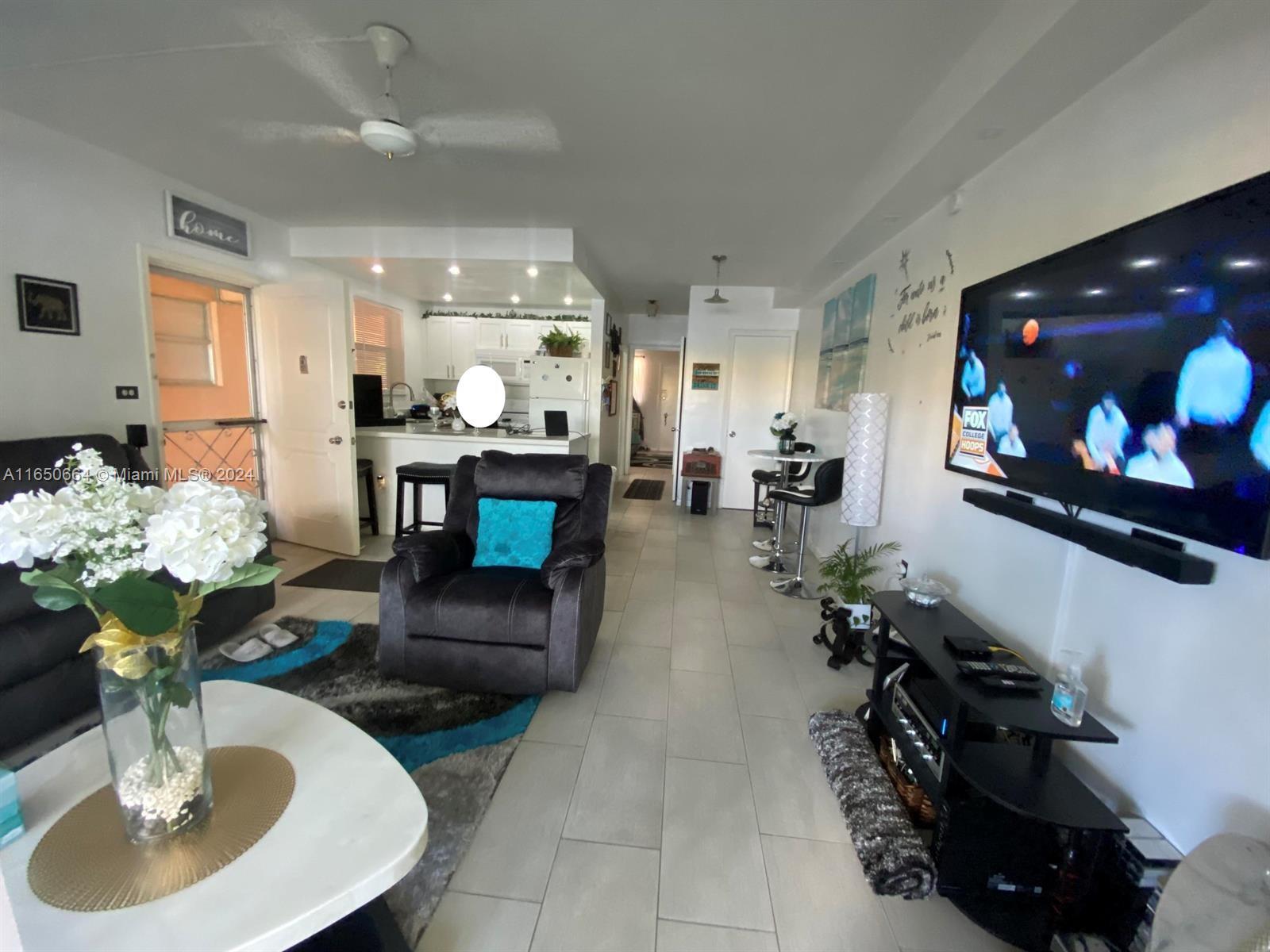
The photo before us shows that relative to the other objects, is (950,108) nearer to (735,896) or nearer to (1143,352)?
(1143,352)

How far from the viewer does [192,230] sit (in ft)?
10.4

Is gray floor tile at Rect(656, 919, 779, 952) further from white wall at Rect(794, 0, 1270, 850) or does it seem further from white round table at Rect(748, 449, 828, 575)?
white round table at Rect(748, 449, 828, 575)

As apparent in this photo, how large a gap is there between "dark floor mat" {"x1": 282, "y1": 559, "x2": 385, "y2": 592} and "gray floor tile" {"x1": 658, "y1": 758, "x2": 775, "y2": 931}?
2.38 m

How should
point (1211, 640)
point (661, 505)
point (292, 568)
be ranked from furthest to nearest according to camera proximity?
point (661, 505)
point (292, 568)
point (1211, 640)

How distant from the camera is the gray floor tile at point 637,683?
6.63 ft

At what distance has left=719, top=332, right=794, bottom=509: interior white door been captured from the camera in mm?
5562

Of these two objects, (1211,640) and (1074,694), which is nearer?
(1211,640)

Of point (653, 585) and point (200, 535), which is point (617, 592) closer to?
point (653, 585)

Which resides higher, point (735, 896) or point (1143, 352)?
point (1143, 352)

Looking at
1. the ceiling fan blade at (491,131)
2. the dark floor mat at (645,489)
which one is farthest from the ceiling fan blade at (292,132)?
the dark floor mat at (645,489)

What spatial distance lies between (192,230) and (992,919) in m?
5.03

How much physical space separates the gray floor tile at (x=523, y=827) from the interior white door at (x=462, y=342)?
522cm

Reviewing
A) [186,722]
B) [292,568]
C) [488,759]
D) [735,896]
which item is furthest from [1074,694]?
[292,568]

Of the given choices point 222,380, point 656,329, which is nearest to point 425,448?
point 222,380
